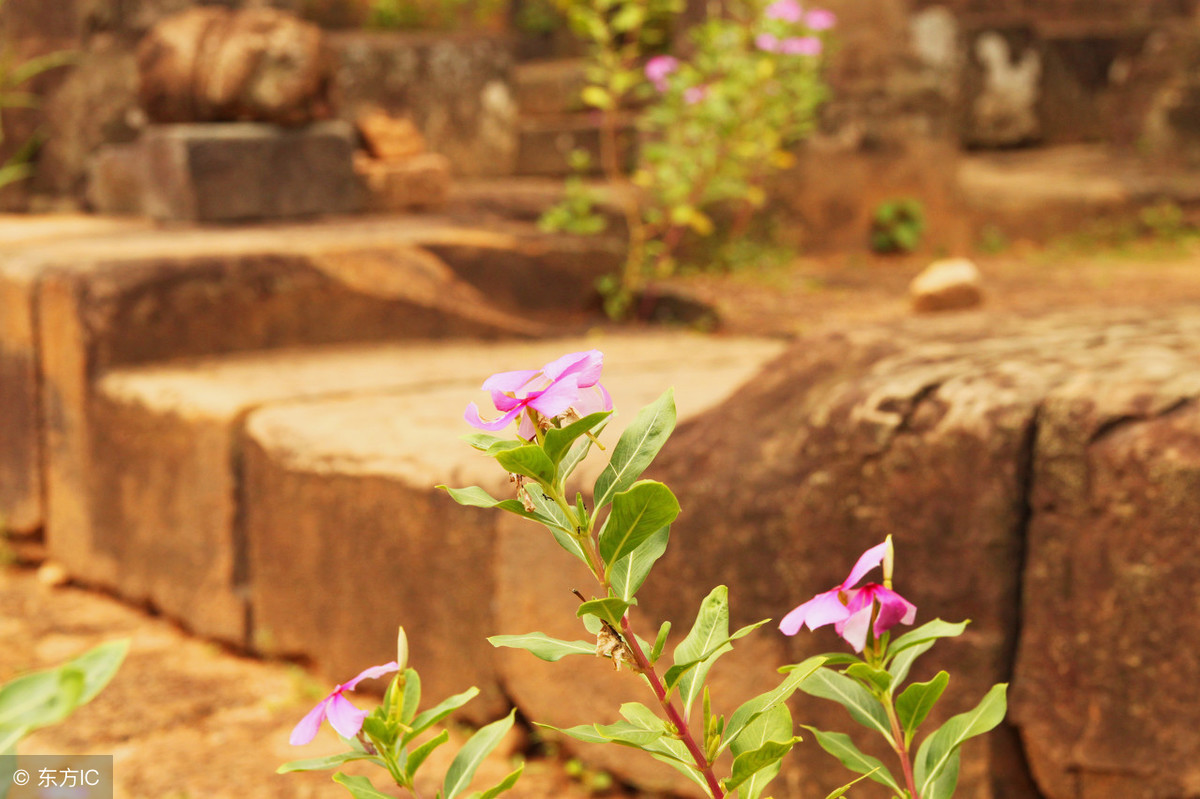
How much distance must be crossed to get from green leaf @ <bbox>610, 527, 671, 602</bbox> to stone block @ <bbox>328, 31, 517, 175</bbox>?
5.43 meters

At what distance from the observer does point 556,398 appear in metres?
0.60

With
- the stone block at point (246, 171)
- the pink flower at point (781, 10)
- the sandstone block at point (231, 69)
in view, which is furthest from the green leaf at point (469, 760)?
the pink flower at point (781, 10)

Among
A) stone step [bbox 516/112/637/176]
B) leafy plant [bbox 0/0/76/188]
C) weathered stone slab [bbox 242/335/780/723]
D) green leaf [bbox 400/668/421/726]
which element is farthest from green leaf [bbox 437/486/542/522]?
stone step [bbox 516/112/637/176]

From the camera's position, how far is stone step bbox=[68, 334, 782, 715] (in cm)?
211

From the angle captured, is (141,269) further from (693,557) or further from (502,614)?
(693,557)

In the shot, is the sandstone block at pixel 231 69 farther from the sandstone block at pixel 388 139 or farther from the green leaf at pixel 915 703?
the green leaf at pixel 915 703

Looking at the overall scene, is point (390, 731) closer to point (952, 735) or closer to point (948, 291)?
point (952, 735)

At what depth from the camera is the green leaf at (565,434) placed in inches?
22.2

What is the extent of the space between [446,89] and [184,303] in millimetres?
3383

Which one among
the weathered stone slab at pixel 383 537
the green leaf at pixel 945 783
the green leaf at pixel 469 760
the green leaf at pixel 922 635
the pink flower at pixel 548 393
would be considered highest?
the pink flower at pixel 548 393

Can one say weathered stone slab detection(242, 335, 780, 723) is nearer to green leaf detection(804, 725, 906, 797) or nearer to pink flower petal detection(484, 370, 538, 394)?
green leaf detection(804, 725, 906, 797)

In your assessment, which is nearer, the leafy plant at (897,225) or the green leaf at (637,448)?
the green leaf at (637,448)

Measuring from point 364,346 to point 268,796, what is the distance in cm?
140

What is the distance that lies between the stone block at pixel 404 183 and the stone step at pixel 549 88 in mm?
2161
